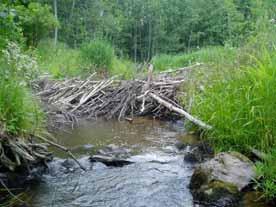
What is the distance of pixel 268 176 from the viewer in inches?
174

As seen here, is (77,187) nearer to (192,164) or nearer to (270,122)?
(192,164)

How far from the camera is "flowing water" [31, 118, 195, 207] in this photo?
4.58 metres

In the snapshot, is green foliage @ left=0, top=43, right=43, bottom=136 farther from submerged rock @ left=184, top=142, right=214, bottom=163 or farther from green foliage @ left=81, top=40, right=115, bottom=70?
green foliage @ left=81, top=40, right=115, bottom=70

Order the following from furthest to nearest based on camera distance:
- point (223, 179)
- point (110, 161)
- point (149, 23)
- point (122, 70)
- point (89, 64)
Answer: point (149, 23)
point (122, 70)
point (89, 64)
point (110, 161)
point (223, 179)

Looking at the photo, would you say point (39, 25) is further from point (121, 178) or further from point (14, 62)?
point (121, 178)

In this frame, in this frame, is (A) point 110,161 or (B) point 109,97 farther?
(B) point 109,97

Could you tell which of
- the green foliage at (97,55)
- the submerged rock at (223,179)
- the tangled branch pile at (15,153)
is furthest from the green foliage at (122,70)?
the submerged rock at (223,179)

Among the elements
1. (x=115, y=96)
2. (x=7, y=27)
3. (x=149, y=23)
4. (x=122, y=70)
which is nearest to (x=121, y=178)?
(x=7, y=27)

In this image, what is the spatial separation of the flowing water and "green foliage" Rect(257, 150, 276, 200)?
28.7 inches

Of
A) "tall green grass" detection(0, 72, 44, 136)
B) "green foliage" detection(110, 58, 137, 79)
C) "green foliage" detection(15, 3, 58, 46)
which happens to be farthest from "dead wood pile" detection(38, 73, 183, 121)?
"green foliage" detection(15, 3, 58, 46)

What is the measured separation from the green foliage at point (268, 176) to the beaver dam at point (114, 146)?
0.24 metres

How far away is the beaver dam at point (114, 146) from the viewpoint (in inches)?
187

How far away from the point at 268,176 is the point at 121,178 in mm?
1717

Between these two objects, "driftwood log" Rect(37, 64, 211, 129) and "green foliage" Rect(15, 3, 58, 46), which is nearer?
"driftwood log" Rect(37, 64, 211, 129)
